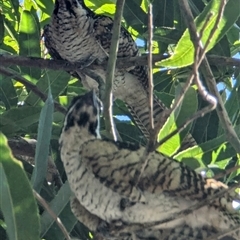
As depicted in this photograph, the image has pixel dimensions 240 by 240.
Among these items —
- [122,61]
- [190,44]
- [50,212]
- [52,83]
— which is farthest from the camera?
[52,83]

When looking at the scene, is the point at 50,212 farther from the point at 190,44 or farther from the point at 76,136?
the point at 190,44

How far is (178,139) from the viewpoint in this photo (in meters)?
2.37

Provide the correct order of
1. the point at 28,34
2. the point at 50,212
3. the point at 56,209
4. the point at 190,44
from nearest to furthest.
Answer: the point at 50,212 < the point at 190,44 < the point at 56,209 < the point at 28,34

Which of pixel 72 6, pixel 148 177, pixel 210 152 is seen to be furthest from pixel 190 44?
pixel 72 6

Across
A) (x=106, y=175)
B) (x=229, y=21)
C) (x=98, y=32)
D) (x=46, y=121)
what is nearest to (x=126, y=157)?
(x=106, y=175)

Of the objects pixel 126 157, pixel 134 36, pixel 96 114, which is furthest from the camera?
pixel 134 36

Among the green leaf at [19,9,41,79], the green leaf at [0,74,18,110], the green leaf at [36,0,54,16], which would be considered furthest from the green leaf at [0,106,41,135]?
the green leaf at [36,0,54,16]

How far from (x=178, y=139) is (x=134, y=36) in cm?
142

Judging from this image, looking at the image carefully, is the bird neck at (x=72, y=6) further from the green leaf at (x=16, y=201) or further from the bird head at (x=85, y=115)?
the green leaf at (x=16, y=201)

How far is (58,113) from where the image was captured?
110 inches

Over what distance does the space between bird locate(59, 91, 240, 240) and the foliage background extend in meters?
0.15

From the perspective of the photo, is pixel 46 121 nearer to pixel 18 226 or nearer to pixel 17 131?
pixel 18 226

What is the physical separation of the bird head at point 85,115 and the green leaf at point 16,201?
1.54 feet

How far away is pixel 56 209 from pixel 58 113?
2.16 feet
